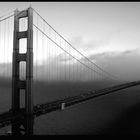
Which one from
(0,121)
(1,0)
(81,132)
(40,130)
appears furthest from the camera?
(40,130)

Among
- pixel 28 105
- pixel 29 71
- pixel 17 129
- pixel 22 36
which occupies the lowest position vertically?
pixel 17 129

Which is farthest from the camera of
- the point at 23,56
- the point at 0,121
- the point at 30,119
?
the point at 23,56

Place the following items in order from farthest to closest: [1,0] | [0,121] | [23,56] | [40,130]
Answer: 1. [40,130]
2. [23,56]
3. [0,121]
4. [1,0]


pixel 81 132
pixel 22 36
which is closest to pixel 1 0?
pixel 22 36

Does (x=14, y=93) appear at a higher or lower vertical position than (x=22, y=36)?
lower

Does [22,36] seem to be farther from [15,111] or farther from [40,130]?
[40,130]

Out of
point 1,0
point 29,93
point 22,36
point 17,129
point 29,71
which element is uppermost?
point 1,0

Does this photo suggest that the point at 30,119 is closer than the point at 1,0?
No

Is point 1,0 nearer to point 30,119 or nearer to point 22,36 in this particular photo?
point 22,36

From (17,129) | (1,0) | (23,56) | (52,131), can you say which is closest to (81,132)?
(52,131)
